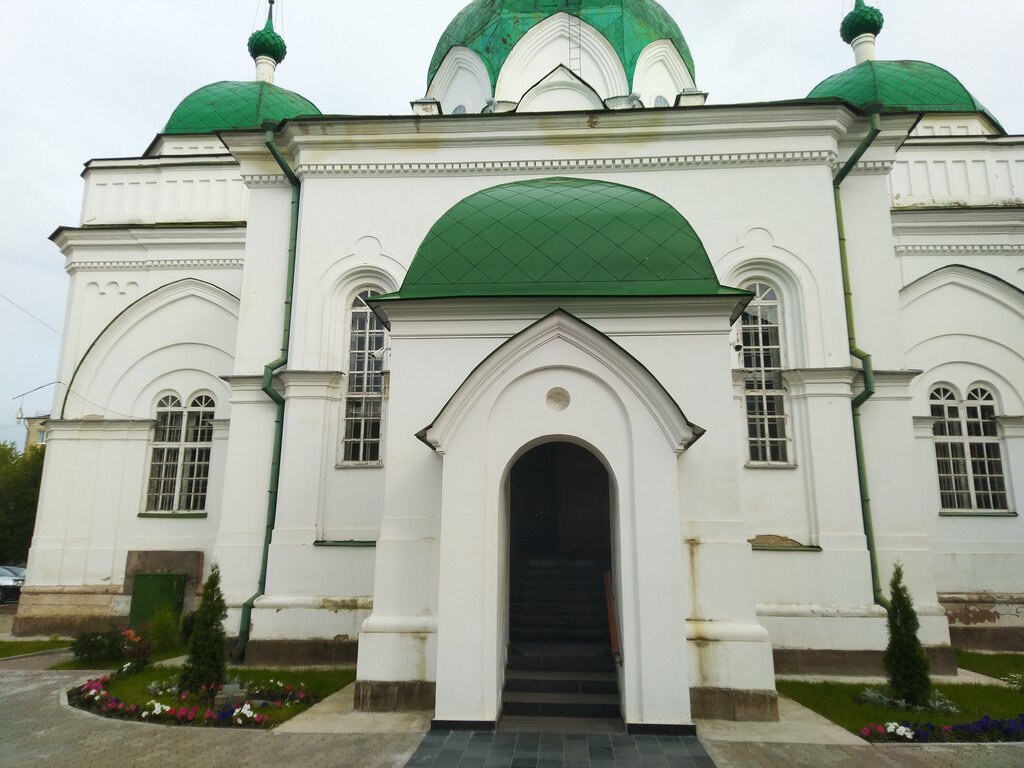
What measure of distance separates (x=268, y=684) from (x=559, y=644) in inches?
123

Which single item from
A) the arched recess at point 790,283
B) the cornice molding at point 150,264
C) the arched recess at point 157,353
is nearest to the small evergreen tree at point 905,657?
the arched recess at point 790,283

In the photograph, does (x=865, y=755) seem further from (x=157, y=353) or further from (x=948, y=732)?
(x=157, y=353)

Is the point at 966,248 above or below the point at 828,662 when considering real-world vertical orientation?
above

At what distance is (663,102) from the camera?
44.2ft

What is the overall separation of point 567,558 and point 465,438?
3912 millimetres

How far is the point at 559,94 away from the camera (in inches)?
502

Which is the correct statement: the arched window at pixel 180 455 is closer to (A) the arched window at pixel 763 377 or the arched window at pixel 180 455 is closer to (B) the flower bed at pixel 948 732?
(A) the arched window at pixel 763 377

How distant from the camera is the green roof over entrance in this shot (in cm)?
719

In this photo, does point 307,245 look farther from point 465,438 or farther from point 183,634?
point 183,634

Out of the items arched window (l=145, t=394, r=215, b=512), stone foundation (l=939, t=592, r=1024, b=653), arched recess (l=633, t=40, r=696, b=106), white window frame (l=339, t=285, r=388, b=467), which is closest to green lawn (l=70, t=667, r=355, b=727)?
white window frame (l=339, t=285, r=388, b=467)

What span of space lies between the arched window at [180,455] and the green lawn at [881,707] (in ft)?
33.9

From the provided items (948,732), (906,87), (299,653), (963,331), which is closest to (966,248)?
(963,331)

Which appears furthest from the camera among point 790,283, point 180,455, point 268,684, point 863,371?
point 180,455

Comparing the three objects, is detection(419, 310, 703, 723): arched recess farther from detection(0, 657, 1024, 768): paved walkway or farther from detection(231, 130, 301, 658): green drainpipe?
detection(231, 130, 301, 658): green drainpipe
